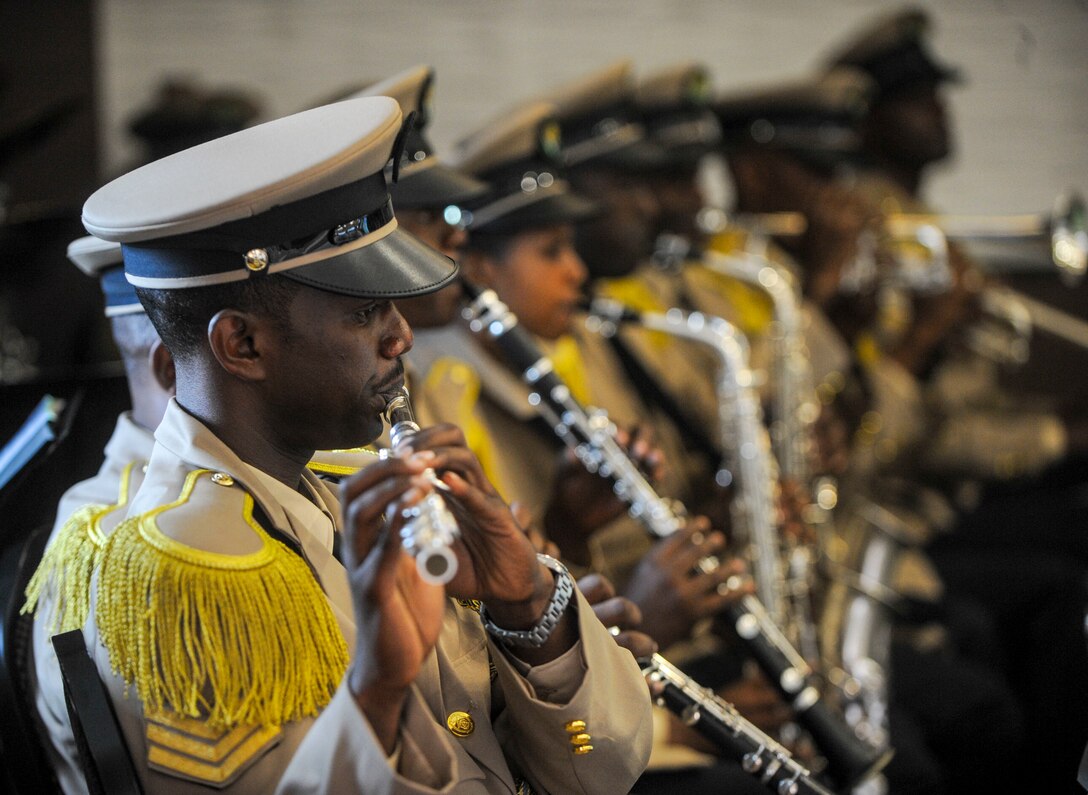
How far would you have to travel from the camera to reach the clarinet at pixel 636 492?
2.33 meters

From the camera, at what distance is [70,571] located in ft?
4.97

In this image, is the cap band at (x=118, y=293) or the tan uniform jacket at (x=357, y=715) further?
the cap band at (x=118, y=293)

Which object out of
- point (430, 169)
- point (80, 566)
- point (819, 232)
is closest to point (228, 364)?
point (80, 566)

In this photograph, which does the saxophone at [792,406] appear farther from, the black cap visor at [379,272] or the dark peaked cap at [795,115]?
the black cap visor at [379,272]

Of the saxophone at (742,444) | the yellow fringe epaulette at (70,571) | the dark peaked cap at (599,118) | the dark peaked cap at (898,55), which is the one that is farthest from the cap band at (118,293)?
the dark peaked cap at (898,55)

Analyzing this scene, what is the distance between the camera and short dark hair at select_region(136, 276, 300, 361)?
1.46 metres

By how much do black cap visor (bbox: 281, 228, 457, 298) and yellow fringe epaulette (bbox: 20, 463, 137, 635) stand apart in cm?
46

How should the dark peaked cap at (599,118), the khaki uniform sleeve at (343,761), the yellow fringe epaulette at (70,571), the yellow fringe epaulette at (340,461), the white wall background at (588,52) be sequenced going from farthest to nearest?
the white wall background at (588,52) < the dark peaked cap at (599,118) < the yellow fringe epaulette at (340,461) < the yellow fringe epaulette at (70,571) < the khaki uniform sleeve at (343,761)

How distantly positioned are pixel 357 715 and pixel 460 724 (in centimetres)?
30

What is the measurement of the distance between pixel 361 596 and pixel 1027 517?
434cm

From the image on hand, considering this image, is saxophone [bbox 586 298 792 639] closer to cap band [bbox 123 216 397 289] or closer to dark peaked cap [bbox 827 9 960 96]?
cap band [bbox 123 216 397 289]

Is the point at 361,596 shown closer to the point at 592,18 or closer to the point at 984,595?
the point at 984,595

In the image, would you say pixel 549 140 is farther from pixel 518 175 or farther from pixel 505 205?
pixel 505 205

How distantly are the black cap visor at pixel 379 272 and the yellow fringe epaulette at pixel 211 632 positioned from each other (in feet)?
1.12
